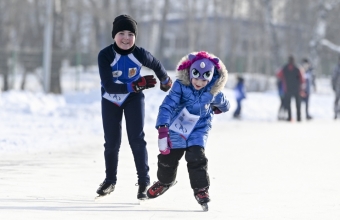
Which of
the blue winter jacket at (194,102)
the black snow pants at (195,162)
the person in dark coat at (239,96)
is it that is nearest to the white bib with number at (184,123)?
the blue winter jacket at (194,102)

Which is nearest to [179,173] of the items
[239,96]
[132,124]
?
[132,124]

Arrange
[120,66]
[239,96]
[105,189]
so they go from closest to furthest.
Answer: [120,66]
[105,189]
[239,96]

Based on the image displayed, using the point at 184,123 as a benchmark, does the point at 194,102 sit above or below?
above

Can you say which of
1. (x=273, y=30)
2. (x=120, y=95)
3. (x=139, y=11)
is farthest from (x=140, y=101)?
(x=139, y=11)

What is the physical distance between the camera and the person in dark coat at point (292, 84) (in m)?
20.8

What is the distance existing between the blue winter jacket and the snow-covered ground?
0.54m

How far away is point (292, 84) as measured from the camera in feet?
68.8

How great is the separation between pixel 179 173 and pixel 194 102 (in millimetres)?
2657

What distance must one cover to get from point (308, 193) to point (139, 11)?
55984 mm

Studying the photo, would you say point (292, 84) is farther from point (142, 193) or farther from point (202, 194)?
point (202, 194)

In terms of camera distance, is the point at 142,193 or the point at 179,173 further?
the point at 179,173

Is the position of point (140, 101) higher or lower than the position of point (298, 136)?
higher

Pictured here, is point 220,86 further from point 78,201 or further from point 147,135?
point 147,135

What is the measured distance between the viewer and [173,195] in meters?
7.75
